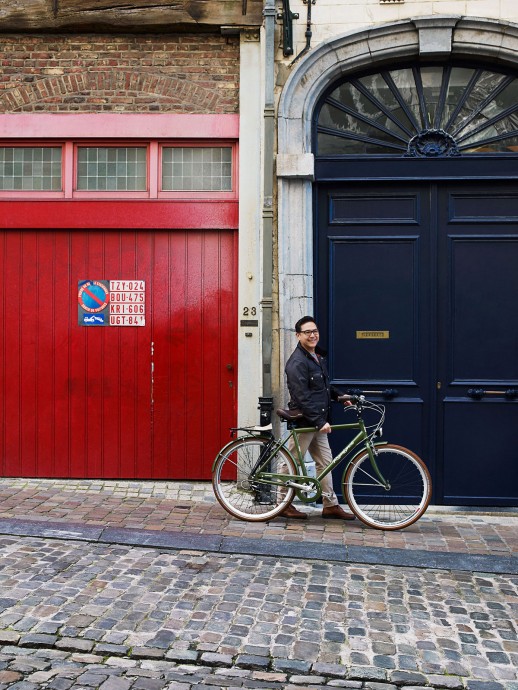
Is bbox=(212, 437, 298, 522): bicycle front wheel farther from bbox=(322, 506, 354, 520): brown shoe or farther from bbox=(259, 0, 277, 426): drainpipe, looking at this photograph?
bbox=(259, 0, 277, 426): drainpipe

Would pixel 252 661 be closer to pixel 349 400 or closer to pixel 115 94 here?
pixel 349 400

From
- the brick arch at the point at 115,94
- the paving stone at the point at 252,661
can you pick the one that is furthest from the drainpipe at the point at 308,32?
the paving stone at the point at 252,661

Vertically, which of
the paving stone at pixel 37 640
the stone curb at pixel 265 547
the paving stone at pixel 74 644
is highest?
the stone curb at pixel 265 547

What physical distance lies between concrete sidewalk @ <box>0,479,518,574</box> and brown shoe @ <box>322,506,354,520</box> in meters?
0.07

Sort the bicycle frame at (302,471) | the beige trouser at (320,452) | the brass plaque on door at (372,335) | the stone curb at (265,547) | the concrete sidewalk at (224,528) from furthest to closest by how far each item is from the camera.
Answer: the brass plaque on door at (372,335), the beige trouser at (320,452), the bicycle frame at (302,471), the concrete sidewalk at (224,528), the stone curb at (265,547)

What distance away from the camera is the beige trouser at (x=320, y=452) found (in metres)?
6.41

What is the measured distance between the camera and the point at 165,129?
7.36m

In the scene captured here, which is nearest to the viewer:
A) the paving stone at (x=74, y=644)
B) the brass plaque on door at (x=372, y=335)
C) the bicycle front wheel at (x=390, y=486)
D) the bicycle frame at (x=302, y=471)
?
the paving stone at (x=74, y=644)

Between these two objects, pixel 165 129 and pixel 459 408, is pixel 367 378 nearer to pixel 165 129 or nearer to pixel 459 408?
pixel 459 408

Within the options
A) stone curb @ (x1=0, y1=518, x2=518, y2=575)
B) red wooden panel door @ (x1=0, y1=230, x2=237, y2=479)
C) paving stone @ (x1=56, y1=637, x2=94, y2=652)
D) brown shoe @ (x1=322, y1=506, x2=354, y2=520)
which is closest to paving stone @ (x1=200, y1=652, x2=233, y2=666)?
paving stone @ (x1=56, y1=637, x2=94, y2=652)

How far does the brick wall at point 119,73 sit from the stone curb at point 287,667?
5.17 m

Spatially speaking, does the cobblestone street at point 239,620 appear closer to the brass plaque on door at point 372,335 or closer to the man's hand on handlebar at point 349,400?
the man's hand on handlebar at point 349,400

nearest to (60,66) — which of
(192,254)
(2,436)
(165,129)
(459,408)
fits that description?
(165,129)

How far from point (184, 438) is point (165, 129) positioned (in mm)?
3047
